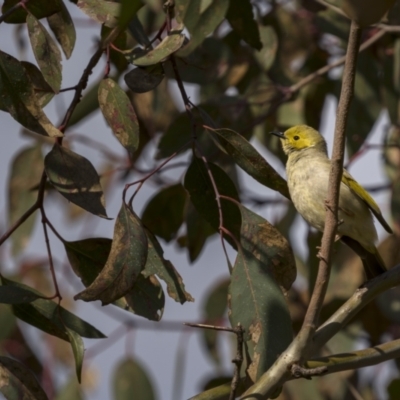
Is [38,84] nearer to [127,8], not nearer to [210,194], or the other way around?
[210,194]

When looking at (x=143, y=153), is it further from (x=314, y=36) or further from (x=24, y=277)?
(x=314, y=36)

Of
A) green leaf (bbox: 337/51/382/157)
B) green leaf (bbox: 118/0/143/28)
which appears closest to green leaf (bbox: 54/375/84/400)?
green leaf (bbox: 337/51/382/157)

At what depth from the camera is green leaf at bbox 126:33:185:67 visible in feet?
7.33

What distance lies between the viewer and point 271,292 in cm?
229

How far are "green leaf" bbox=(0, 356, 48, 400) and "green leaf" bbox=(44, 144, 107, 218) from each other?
0.52 metres

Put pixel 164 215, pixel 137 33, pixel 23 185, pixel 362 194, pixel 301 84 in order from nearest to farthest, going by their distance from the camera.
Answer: pixel 137 33
pixel 362 194
pixel 164 215
pixel 23 185
pixel 301 84

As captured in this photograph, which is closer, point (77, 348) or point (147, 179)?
point (77, 348)

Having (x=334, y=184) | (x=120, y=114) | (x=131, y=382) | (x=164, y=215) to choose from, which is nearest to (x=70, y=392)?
(x=131, y=382)

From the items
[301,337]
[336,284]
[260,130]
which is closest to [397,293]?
[336,284]

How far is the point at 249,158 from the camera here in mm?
2336

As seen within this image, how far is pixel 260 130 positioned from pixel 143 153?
686 millimetres

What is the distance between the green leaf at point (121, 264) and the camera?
204cm

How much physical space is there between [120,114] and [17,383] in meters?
0.81

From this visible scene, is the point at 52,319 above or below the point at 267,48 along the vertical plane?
below
